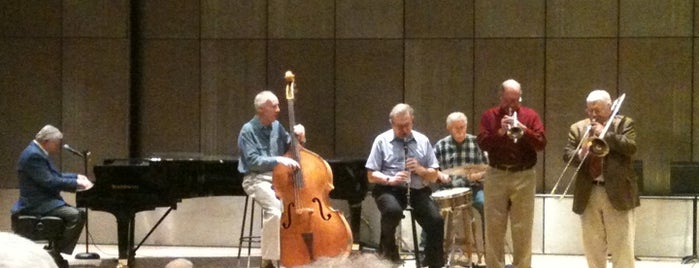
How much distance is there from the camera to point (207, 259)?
8938mm

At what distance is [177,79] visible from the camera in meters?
10.2

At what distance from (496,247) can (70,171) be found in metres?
5.02

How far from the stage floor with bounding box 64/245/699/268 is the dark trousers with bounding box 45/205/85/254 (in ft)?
2.28

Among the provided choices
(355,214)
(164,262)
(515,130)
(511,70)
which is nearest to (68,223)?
(164,262)

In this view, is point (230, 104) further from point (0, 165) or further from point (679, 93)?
point (679, 93)

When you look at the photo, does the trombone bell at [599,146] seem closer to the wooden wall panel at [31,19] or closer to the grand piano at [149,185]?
the grand piano at [149,185]

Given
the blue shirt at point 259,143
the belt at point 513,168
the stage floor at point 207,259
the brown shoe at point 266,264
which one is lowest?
the stage floor at point 207,259

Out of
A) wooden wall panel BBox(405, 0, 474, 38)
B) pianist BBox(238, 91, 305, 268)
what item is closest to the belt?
pianist BBox(238, 91, 305, 268)

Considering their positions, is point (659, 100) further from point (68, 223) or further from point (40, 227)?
point (40, 227)

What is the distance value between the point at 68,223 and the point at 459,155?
11.4ft

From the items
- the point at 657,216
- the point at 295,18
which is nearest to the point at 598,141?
the point at 657,216

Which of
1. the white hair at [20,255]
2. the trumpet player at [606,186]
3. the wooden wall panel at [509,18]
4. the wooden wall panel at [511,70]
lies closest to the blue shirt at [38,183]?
the trumpet player at [606,186]

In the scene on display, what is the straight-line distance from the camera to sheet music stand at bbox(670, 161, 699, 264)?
9.00m

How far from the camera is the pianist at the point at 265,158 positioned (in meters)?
7.13
